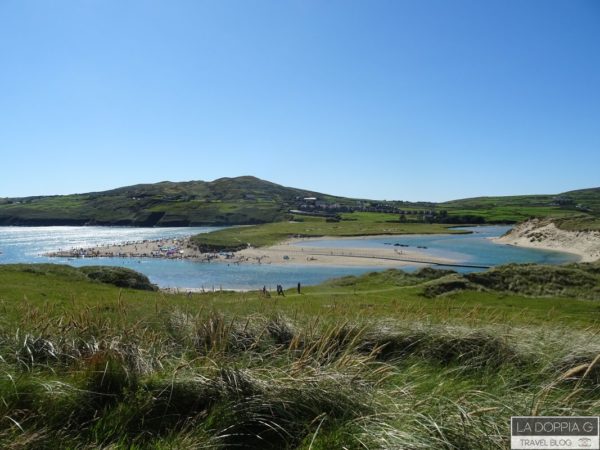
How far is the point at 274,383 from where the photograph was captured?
5.48 meters

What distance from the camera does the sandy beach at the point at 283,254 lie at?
6869 cm

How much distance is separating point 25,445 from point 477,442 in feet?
15.2

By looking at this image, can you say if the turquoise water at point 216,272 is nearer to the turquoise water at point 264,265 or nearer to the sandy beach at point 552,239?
the turquoise water at point 264,265

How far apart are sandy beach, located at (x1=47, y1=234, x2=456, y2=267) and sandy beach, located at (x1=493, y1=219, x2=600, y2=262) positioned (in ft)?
97.8

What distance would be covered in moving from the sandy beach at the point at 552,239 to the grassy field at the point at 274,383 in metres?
76.8

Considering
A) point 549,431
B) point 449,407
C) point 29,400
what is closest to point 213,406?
point 29,400

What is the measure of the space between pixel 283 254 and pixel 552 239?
197ft

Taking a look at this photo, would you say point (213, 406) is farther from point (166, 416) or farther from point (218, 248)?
point (218, 248)

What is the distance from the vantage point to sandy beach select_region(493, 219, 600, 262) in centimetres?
7838

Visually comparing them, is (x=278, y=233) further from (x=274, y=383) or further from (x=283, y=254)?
(x=274, y=383)

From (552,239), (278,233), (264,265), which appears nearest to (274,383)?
(264,265)

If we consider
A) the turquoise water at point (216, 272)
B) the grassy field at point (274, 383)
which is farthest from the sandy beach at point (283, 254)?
the grassy field at point (274, 383)

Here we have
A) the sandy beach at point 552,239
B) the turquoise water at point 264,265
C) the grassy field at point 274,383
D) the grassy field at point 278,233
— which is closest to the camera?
the grassy field at point 274,383

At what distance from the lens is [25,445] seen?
430 centimetres
